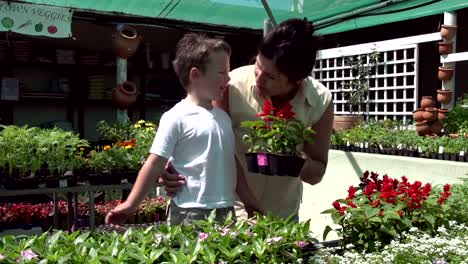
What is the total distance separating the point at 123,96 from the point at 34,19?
1.58 meters

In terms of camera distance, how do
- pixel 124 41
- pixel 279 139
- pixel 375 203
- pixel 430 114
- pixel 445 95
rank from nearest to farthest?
pixel 279 139, pixel 375 203, pixel 430 114, pixel 445 95, pixel 124 41

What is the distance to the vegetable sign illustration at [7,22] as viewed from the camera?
5.69m

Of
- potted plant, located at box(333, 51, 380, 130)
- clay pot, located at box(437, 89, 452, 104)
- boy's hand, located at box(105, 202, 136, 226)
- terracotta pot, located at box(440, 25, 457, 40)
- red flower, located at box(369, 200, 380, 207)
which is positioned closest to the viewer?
boy's hand, located at box(105, 202, 136, 226)

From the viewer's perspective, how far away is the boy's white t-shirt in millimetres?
1656

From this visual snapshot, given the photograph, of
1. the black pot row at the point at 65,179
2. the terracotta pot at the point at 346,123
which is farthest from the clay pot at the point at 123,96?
the black pot row at the point at 65,179

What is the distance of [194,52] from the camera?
168 cm

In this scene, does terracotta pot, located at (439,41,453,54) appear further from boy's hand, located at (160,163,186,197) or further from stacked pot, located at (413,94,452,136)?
boy's hand, located at (160,163,186,197)

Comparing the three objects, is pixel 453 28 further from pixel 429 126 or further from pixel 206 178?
pixel 206 178

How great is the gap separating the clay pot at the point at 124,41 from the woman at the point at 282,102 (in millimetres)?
5313

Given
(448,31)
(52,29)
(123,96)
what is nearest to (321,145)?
(448,31)

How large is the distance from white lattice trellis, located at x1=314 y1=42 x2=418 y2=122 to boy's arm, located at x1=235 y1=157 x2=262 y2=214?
485cm

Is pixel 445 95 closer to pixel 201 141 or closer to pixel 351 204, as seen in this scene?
pixel 351 204

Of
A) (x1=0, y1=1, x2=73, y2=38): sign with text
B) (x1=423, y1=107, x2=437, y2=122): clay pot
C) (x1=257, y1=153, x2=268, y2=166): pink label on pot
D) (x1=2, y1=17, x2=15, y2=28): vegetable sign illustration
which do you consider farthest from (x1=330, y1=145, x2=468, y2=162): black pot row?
(x1=2, y1=17, x2=15, y2=28): vegetable sign illustration

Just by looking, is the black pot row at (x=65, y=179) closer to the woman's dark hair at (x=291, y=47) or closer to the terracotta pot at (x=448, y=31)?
the woman's dark hair at (x=291, y=47)
